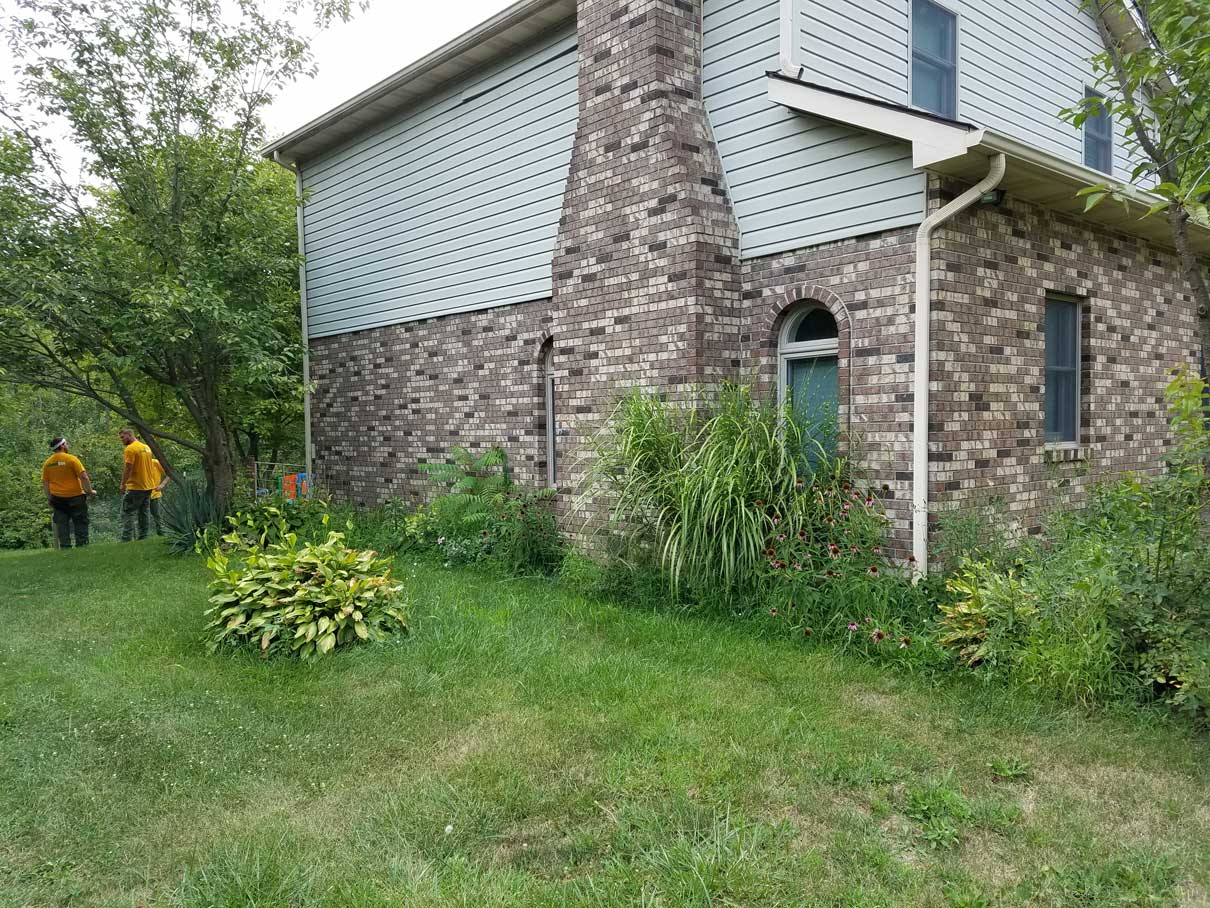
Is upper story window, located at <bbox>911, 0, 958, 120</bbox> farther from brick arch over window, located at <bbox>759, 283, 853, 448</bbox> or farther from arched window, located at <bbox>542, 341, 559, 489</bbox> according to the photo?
arched window, located at <bbox>542, 341, 559, 489</bbox>

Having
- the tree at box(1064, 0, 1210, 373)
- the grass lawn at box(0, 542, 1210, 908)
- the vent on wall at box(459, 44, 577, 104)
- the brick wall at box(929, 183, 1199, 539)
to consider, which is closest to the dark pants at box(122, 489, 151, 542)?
the vent on wall at box(459, 44, 577, 104)

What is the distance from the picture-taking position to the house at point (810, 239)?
6.27 meters

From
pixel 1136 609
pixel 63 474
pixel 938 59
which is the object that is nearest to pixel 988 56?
pixel 938 59

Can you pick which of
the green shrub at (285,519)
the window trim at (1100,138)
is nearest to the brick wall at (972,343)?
the window trim at (1100,138)

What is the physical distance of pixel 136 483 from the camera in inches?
534

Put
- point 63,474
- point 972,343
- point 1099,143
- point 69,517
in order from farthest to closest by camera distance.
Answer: point 69,517 < point 63,474 < point 1099,143 < point 972,343

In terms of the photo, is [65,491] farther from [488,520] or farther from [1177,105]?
[1177,105]

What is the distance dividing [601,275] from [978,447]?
12.9 ft

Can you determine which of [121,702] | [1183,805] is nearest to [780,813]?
[1183,805]

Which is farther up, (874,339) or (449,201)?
(449,201)

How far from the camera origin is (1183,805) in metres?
3.36

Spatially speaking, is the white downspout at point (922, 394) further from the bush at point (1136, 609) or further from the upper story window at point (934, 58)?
the upper story window at point (934, 58)

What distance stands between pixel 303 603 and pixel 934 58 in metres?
8.22

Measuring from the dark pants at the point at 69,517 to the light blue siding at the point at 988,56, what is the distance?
505 inches
